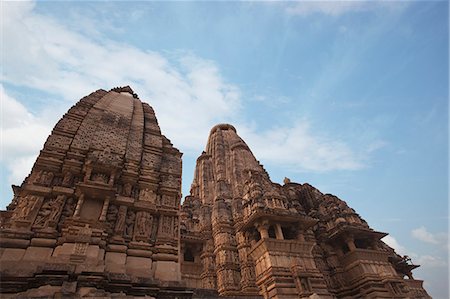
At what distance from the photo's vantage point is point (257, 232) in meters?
19.2

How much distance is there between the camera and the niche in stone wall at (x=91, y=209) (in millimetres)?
7851

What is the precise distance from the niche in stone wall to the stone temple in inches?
1.1

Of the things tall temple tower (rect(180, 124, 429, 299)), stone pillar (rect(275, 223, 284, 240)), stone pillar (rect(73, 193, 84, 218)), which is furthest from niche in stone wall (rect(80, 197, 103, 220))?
stone pillar (rect(275, 223, 284, 240))

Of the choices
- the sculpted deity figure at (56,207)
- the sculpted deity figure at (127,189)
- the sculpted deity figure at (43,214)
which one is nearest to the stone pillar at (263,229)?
the sculpted deity figure at (127,189)

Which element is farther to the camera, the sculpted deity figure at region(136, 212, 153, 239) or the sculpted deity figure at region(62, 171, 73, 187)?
the sculpted deity figure at region(62, 171, 73, 187)

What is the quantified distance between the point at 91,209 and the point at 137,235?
64.7 inches

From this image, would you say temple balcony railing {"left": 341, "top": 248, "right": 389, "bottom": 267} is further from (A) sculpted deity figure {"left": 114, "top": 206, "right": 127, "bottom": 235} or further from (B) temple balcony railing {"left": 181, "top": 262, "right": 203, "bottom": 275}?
(A) sculpted deity figure {"left": 114, "top": 206, "right": 127, "bottom": 235}

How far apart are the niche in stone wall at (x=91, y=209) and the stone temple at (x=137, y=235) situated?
3 centimetres

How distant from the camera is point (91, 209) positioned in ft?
26.6

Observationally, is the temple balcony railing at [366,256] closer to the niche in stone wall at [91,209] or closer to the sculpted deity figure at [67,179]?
the niche in stone wall at [91,209]

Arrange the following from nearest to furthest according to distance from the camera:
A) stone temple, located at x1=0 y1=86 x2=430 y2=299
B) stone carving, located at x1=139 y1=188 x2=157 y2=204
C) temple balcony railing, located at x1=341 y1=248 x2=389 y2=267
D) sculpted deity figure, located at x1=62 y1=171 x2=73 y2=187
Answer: stone temple, located at x1=0 y1=86 x2=430 y2=299, sculpted deity figure, located at x1=62 y1=171 x2=73 y2=187, stone carving, located at x1=139 y1=188 x2=157 y2=204, temple balcony railing, located at x1=341 y1=248 x2=389 y2=267

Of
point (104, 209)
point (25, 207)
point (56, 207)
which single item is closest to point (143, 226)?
point (104, 209)

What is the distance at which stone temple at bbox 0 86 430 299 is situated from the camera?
6.42 m

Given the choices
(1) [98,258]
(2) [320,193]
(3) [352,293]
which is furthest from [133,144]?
(2) [320,193]
